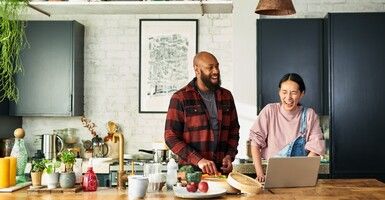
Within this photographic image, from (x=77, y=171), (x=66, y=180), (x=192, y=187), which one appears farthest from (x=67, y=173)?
(x=192, y=187)

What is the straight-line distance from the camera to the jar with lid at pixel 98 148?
5.86m

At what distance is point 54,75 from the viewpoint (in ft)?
18.5

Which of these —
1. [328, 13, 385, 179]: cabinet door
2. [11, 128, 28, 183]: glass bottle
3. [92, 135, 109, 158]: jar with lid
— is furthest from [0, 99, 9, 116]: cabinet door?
[328, 13, 385, 179]: cabinet door

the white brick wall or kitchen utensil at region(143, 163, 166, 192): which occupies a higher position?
the white brick wall

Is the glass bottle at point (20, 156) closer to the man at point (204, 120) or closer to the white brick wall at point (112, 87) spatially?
the man at point (204, 120)

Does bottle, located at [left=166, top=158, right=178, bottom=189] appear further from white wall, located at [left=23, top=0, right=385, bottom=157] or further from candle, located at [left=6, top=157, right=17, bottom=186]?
white wall, located at [left=23, top=0, right=385, bottom=157]

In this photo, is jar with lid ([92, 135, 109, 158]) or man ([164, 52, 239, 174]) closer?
man ([164, 52, 239, 174])

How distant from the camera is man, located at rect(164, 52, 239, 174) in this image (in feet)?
13.1

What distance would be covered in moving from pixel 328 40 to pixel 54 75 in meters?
2.61

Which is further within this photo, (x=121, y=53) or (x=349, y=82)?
(x=121, y=53)

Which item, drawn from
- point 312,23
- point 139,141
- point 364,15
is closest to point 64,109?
point 139,141

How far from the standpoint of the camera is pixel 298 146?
3.75m

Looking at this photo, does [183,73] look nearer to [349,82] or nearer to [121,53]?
[121,53]

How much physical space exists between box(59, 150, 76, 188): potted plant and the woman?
1.16 meters
